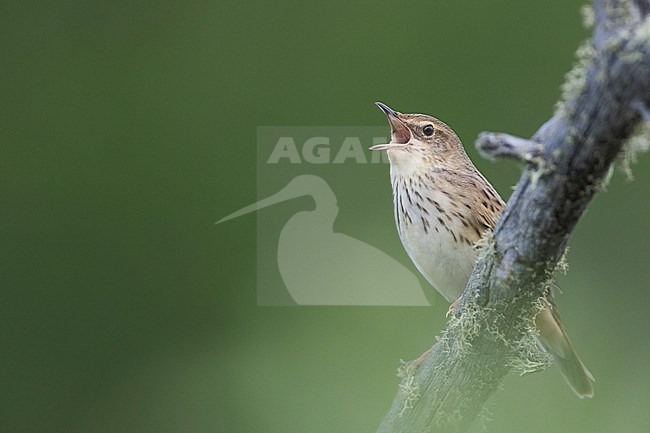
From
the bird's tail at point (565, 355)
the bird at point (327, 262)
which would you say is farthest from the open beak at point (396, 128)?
the bird at point (327, 262)

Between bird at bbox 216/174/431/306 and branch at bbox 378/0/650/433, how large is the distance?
7.11 feet

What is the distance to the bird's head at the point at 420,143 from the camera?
3.75 m

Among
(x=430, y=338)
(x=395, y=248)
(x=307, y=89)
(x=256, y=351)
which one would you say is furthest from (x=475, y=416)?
(x=307, y=89)

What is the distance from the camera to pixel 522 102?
5.06 meters

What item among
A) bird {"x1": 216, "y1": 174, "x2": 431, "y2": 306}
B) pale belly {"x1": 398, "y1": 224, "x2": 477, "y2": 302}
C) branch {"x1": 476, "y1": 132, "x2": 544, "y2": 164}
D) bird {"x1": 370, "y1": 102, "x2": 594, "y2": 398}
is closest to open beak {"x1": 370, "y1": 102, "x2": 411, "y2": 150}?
bird {"x1": 370, "y1": 102, "x2": 594, "y2": 398}

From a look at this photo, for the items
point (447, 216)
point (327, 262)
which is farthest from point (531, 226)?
point (327, 262)

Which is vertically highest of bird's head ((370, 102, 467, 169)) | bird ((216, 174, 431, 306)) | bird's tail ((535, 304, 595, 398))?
bird's head ((370, 102, 467, 169))

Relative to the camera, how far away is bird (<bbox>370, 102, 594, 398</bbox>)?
347 cm

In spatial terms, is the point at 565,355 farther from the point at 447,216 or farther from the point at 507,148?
the point at 507,148

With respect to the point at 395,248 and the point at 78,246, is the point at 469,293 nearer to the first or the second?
the point at 395,248

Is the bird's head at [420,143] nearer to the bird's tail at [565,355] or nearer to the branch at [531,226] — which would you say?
the bird's tail at [565,355]

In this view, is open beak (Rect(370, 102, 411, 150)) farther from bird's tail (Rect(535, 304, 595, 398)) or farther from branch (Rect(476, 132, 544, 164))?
branch (Rect(476, 132, 544, 164))

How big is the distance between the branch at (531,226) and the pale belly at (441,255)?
27.8 inches

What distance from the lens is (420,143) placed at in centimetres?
384
